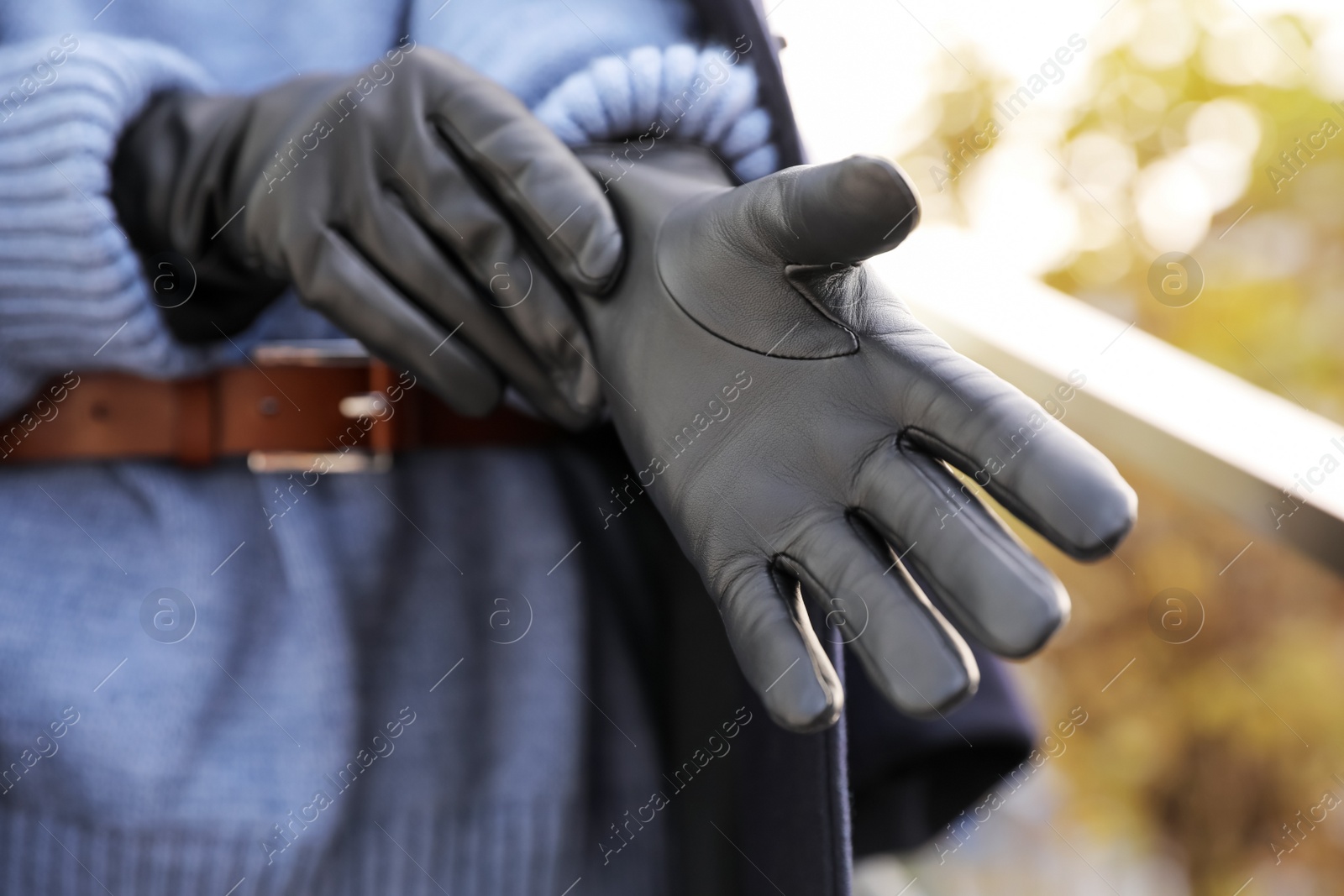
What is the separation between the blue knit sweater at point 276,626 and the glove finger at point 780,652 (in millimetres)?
179

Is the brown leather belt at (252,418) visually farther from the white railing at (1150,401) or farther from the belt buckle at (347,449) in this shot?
the white railing at (1150,401)

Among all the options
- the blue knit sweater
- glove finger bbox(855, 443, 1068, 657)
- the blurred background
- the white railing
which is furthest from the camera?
the blurred background

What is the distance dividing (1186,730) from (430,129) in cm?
224

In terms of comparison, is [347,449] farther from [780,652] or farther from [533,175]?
[780,652]

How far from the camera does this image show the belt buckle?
57 centimetres

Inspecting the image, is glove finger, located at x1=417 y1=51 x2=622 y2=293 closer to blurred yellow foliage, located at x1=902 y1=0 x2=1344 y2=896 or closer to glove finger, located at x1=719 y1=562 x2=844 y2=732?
glove finger, located at x1=719 y1=562 x2=844 y2=732

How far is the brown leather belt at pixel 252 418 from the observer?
1.81ft

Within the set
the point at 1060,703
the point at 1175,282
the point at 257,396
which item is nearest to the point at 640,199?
the point at 257,396

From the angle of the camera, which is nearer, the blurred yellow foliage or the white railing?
the white railing

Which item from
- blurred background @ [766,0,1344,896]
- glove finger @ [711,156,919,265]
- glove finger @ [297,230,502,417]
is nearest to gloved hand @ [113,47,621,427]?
glove finger @ [297,230,502,417]

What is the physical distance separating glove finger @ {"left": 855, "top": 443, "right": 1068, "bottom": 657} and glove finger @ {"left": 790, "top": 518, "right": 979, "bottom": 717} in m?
0.01

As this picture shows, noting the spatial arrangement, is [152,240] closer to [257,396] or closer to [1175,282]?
[257,396]

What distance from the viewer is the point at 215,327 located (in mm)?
599

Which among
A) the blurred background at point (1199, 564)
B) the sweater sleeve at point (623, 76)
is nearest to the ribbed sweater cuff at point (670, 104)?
the sweater sleeve at point (623, 76)
